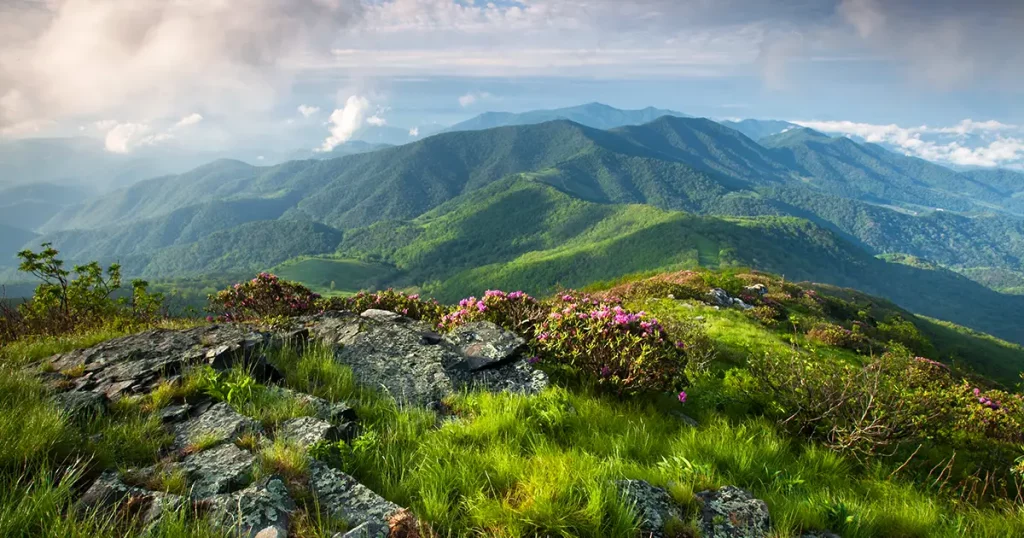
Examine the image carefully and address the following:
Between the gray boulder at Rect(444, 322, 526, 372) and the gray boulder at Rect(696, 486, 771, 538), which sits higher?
the gray boulder at Rect(444, 322, 526, 372)

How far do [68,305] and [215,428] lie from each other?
9.65 metres

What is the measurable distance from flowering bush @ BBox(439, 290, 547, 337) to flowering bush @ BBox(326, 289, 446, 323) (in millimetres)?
1066

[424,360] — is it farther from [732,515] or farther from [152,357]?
[732,515]

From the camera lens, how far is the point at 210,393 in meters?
4.94

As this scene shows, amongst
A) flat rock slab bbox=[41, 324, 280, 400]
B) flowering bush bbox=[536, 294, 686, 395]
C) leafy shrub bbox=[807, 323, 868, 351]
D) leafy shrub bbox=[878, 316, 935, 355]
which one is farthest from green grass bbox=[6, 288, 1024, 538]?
leafy shrub bbox=[878, 316, 935, 355]

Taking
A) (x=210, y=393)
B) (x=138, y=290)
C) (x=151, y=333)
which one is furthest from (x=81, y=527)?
(x=138, y=290)

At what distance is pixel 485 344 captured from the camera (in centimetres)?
713

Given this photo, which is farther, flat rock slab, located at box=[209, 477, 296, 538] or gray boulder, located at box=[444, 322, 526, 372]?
gray boulder, located at box=[444, 322, 526, 372]

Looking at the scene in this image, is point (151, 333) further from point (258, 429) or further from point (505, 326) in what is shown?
point (505, 326)

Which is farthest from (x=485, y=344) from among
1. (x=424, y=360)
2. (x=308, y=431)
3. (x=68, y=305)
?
(x=68, y=305)

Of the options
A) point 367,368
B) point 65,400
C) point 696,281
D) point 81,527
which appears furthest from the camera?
point 696,281

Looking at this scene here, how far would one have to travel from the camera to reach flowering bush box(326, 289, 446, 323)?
993 cm

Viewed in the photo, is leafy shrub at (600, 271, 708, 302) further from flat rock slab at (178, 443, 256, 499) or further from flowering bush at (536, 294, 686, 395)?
flat rock slab at (178, 443, 256, 499)

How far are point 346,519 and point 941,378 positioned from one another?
52.8ft
